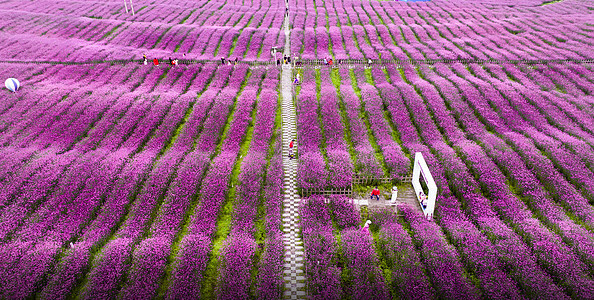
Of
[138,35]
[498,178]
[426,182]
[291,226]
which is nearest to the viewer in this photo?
[426,182]

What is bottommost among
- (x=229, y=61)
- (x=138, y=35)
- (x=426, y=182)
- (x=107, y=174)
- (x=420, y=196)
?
(x=420, y=196)

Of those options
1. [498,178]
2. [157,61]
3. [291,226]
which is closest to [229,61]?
[157,61]

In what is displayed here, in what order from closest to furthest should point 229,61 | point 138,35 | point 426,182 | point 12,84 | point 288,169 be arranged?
1. point 426,182
2. point 288,169
3. point 12,84
4. point 229,61
5. point 138,35

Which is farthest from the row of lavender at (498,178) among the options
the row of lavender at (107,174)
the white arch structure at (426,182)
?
the row of lavender at (107,174)

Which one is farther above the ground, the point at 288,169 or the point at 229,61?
the point at 229,61

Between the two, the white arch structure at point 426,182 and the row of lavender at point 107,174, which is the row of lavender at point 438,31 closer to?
the row of lavender at point 107,174

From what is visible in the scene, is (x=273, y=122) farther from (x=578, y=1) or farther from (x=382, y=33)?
(x=578, y=1)

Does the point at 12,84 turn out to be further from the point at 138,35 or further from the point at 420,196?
the point at 420,196
